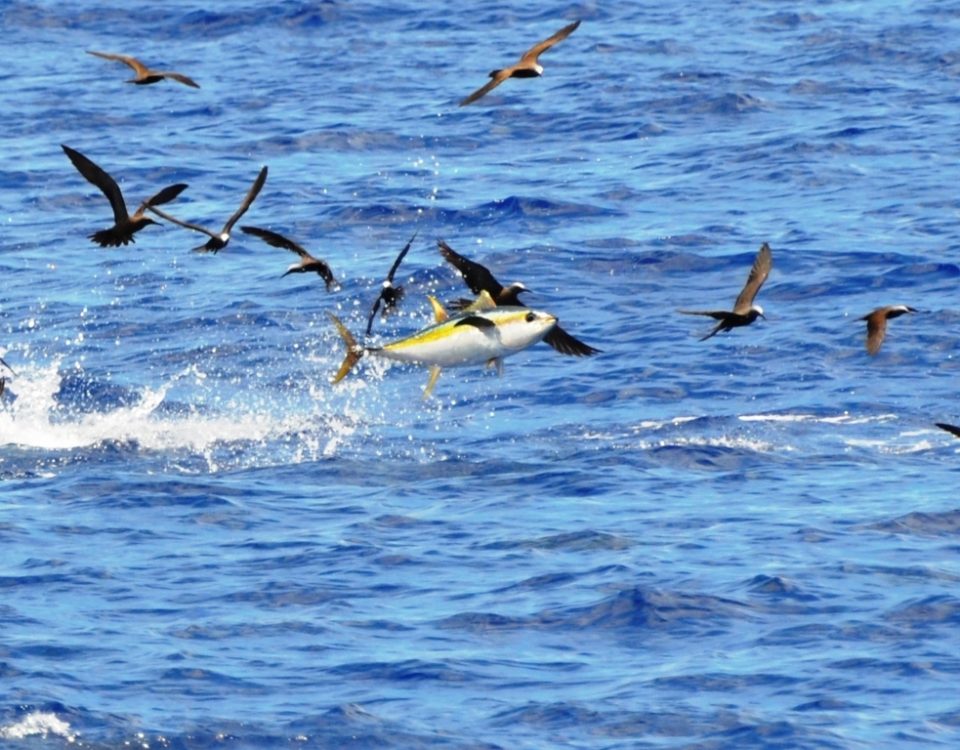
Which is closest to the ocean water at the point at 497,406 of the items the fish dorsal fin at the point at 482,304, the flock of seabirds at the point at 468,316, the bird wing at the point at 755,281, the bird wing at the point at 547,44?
the flock of seabirds at the point at 468,316

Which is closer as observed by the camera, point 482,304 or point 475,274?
point 482,304

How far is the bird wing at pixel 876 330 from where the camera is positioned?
1792 cm

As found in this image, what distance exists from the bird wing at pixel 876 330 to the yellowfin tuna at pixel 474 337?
3294 millimetres

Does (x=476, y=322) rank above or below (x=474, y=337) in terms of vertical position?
above

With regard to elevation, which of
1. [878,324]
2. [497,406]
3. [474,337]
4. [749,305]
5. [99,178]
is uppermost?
[99,178]

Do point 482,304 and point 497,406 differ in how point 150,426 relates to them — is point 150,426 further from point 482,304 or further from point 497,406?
point 482,304

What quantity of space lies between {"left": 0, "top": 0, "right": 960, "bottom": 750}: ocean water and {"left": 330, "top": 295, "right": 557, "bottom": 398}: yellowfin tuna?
131 inches

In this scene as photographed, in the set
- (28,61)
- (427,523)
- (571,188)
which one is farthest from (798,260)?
(28,61)

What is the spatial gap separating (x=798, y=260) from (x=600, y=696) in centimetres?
1557

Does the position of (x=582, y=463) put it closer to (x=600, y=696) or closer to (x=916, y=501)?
(x=916, y=501)

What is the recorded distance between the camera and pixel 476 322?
15.7 metres

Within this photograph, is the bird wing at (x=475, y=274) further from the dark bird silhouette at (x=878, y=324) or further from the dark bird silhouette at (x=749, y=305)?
the dark bird silhouette at (x=878, y=324)

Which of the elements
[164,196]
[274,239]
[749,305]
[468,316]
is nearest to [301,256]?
[274,239]

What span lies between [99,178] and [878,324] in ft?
22.0
